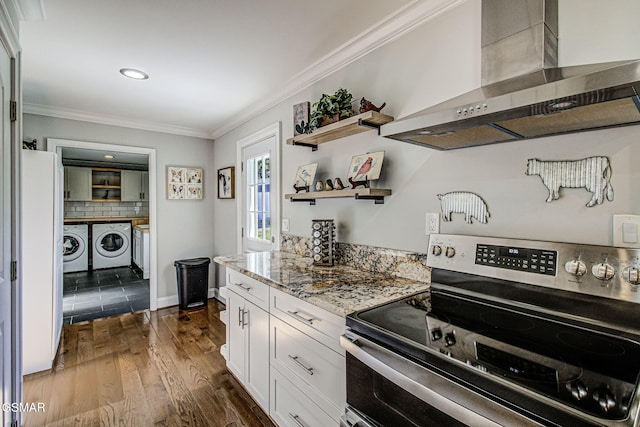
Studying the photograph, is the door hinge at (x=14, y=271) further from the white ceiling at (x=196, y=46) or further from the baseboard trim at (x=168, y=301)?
the baseboard trim at (x=168, y=301)

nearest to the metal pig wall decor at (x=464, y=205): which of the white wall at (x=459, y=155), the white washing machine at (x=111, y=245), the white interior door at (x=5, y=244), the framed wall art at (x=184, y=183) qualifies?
the white wall at (x=459, y=155)

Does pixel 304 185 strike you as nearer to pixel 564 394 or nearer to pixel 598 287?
pixel 598 287

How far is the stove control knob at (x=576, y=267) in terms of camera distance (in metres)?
1.06

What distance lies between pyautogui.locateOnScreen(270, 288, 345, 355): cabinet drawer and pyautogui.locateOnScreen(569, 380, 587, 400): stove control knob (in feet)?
2.30

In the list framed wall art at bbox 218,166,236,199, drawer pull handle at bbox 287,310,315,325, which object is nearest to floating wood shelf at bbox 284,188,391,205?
drawer pull handle at bbox 287,310,315,325

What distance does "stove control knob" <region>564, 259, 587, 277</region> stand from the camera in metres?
1.06

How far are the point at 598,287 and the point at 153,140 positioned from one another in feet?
13.9

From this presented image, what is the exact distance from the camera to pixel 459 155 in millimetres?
1473

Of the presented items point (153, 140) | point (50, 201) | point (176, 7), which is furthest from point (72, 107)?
point (176, 7)

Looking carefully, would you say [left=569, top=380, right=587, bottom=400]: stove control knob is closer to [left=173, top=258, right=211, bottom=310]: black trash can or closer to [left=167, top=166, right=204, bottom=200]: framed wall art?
[left=173, top=258, right=211, bottom=310]: black trash can

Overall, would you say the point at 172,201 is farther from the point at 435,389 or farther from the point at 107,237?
the point at 435,389

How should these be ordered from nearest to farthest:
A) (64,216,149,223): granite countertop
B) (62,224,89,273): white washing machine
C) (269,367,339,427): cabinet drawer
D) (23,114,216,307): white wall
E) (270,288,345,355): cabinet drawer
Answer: (270,288,345,355): cabinet drawer < (269,367,339,427): cabinet drawer < (23,114,216,307): white wall < (62,224,89,273): white washing machine < (64,216,149,223): granite countertop

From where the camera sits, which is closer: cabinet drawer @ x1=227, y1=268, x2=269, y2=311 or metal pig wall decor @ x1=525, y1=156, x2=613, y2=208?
metal pig wall decor @ x1=525, y1=156, x2=613, y2=208

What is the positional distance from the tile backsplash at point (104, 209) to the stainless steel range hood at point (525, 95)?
707 cm
